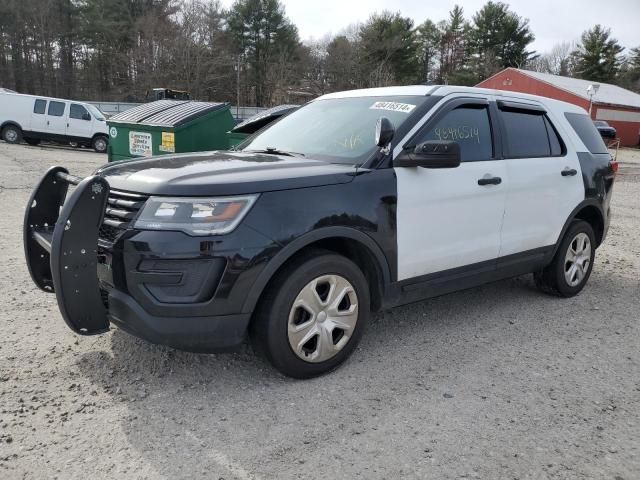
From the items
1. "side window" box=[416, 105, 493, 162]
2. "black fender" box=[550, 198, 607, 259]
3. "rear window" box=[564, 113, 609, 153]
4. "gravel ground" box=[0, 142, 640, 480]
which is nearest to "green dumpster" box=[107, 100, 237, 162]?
"gravel ground" box=[0, 142, 640, 480]

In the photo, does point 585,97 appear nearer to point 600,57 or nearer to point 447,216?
point 600,57

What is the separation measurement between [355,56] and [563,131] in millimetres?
49826

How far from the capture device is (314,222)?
308cm

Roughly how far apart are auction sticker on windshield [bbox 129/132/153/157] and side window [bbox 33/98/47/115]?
15.4 m

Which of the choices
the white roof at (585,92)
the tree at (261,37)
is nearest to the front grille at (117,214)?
the white roof at (585,92)

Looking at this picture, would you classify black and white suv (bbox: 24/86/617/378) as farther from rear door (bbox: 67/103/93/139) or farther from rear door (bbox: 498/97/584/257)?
rear door (bbox: 67/103/93/139)

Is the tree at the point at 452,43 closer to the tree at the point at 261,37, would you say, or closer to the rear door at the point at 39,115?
the tree at the point at 261,37

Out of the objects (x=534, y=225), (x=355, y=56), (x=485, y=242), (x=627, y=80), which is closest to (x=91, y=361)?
(x=485, y=242)

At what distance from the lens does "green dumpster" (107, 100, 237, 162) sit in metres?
7.02

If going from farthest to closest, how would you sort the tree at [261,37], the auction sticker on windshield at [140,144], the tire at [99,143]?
the tree at [261,37]
the tire at [99,143]
the auction sticker on windshield at [140,144]

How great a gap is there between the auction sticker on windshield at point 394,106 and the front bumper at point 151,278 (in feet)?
5.07

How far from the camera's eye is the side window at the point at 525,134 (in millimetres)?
4328

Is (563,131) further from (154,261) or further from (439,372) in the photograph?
(154,261)

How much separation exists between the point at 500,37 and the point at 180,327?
65790 millimetres
